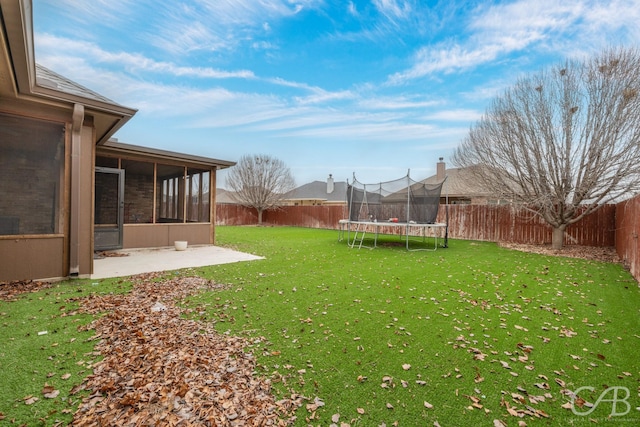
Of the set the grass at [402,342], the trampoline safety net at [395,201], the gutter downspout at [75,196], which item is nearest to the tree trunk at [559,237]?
the trampoline safety net at [395,201]

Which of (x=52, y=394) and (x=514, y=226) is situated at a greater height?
(x=514, y=226)

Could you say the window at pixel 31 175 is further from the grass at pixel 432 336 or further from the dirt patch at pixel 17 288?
the grass at pixel 432 336

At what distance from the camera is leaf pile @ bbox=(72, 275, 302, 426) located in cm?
167

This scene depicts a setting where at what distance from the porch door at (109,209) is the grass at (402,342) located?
2840 millimetres

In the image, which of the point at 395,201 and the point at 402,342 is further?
the point at 395,201

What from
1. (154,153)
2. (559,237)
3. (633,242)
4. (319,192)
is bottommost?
(559,237)

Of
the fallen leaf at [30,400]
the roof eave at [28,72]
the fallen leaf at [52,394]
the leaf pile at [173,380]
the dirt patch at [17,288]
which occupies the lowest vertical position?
the fallen leaf at [30,400]

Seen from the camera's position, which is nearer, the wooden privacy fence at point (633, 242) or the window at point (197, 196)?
the wooden privacy fence at point (633, 242)

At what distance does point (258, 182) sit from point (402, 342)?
19.0m

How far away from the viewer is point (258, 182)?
2062cm

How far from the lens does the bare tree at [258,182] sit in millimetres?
20578

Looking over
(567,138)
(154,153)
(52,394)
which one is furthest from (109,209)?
(567,138)

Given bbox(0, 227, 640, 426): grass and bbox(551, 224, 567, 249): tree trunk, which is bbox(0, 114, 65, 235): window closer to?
bbox(0, 227, 640, 426): grass

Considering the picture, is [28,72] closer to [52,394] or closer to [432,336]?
[52,394]
